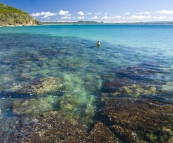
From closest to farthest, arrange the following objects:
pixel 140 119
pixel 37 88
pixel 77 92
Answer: pixel 140 119
pixel 77 92
pixel 37 88

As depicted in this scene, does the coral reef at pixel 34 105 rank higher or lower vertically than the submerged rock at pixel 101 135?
higher

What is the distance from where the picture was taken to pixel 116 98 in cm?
1128

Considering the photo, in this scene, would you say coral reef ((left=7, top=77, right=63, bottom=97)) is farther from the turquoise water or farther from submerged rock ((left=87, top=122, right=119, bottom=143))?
submerged rock ((left=87, top=122, right=119, bottom=143))

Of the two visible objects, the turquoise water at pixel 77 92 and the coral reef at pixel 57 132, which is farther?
the turquoise water at pixel 77 92

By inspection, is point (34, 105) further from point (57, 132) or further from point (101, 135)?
point (101, 135)

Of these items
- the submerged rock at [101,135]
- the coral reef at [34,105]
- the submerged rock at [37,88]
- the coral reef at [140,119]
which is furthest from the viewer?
the submerged rock at [37,88]

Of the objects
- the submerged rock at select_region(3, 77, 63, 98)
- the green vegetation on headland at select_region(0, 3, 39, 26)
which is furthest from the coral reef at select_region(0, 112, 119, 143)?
the green vegetation on headland at select_region(0, 3, 39, 26)

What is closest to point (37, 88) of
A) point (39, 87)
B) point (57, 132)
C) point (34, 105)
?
point (39, 87)

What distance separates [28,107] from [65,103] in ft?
7.69

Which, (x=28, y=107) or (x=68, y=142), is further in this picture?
(x=28, y=107)

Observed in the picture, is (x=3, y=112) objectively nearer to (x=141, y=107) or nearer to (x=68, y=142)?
(x=68, y=142)

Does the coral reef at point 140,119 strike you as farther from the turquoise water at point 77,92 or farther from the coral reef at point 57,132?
the coral reef at point 57,132

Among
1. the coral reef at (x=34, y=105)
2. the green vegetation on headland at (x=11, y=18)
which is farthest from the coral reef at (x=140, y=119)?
the green vegetation on headland at (x=11, y=18)

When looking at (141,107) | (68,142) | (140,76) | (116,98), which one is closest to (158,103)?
(141,107)
